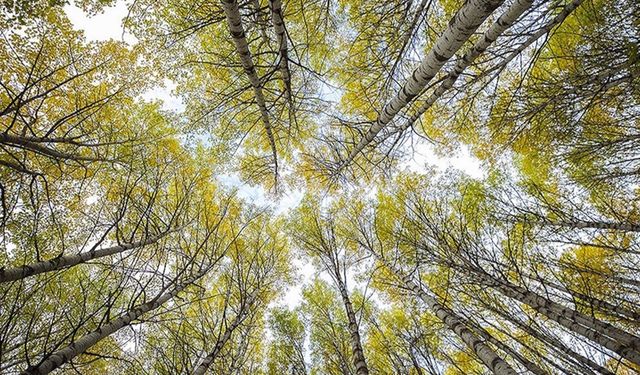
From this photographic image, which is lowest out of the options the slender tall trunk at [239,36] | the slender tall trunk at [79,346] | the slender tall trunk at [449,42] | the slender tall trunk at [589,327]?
the slender tall trunk at [589,327]

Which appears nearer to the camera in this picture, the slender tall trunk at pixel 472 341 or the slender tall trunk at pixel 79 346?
the slender tall trunk at pixel 79 346

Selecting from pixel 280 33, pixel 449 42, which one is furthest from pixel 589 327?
pixel 280 33

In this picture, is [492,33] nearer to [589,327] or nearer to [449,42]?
[449,42]

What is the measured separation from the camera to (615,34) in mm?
3430

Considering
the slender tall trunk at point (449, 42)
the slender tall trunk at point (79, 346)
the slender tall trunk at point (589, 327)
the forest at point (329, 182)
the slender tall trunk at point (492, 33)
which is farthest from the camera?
the forest at point (329, 182)

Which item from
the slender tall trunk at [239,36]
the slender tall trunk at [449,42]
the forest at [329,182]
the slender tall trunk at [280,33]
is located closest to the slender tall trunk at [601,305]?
the forest at [329,182]

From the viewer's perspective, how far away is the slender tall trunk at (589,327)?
270 cm

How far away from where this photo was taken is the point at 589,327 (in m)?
3.14

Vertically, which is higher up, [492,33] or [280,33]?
[280,33]

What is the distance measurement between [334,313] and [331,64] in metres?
5.78

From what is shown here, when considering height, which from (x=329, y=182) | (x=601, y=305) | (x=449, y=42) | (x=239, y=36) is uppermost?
(x=329, y=182)

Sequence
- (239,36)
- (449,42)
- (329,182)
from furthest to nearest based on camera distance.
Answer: (329,182) < (239,36) < (449,42)

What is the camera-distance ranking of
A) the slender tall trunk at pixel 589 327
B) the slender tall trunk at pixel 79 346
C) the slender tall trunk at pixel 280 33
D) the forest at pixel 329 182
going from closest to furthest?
the slender tall trunk at pixel 79 346
the slender tall trunk at pixel 280 33
the slender tall trunk at pixel 589 327
the forest at pixel 329 182

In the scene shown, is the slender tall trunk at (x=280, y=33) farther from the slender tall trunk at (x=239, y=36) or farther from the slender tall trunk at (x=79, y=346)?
the slender tall trunk at (x=79, y=346)
